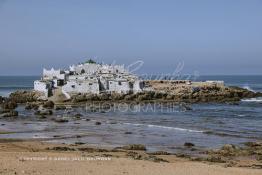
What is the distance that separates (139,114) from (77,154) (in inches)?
1054

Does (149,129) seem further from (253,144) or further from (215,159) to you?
(215,159)

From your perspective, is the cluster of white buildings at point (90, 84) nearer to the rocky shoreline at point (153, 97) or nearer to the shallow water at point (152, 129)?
the rocky shoreline at point (153, 97)

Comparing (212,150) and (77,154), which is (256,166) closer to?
(212,150)

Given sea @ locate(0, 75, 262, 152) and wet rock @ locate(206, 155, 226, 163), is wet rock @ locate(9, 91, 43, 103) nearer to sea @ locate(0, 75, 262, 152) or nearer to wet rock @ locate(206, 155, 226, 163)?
sea @ locate(0, 75, 262, 152)

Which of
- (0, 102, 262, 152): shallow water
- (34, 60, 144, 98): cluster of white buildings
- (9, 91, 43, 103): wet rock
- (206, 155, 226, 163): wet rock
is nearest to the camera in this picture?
(206, 155, 226, 163): wet rock

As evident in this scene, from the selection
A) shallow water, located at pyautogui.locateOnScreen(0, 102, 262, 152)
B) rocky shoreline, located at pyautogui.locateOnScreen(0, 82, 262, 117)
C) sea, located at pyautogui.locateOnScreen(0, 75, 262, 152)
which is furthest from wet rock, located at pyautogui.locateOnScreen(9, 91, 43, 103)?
shallow water, located at pyautogui.locateOnScreen(0, 102, 262, 152)

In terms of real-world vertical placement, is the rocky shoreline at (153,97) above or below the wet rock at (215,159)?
above

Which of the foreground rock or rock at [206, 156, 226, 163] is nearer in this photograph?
rock at [206, 156, 226, 163]

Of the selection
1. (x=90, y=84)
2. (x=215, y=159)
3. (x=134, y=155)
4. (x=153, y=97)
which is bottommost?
(x=215, y=159)

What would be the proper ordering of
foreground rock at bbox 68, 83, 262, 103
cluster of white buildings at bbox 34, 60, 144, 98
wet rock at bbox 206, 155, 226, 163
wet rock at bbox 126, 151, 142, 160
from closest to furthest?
wet rock at bbox 126, 151, 142, 160 → wet rock at bbox 206, 155, 226, 163 → foreground rock at bbox 68, 83, 262, 103 → cluster of white buildings at bbox 34, 60, 144, 98

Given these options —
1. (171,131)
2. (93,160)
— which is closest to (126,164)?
(93,160)

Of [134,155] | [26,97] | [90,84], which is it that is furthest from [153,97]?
[134,155]

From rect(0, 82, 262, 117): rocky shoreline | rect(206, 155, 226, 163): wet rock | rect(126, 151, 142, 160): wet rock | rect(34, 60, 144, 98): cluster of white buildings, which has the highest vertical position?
rect(34, 60, 144, 98): cluster of white buildings

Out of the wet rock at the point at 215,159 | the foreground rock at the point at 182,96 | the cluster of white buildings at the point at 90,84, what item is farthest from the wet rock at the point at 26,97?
the wet rock at the point at 215,159
